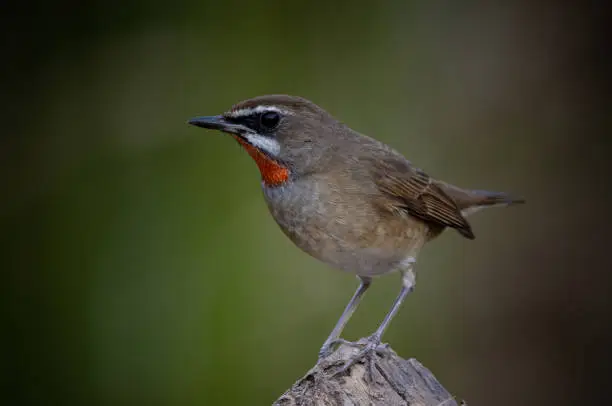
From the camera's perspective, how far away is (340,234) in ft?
16.1

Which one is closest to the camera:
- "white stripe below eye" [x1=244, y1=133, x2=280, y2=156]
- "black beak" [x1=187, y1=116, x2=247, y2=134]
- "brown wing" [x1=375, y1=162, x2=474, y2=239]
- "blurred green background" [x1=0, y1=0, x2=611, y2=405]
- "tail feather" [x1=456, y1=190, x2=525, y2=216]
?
"black beak" [x1=187, y1=116, x2=247, y2=134]

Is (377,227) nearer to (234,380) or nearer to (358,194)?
(358,194)

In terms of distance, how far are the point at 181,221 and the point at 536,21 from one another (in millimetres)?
3974

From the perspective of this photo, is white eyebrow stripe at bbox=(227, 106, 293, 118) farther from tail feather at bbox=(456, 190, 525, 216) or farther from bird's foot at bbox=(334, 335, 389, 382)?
tail feather at bbox=(456, 190, 525, 216)

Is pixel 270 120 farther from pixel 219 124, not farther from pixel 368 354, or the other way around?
pixel 368 354

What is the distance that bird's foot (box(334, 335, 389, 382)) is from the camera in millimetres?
4270

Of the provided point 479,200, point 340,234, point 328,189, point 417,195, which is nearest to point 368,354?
point 340,234

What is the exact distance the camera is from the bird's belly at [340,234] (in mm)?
4914

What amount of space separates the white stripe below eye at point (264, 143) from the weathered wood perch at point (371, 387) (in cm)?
127

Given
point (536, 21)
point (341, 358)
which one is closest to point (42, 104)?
point (341, 358)

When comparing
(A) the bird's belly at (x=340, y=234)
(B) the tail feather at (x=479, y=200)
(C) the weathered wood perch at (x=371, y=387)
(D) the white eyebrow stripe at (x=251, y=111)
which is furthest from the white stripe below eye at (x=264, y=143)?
(B) the tail feather at (x=479, y=200)

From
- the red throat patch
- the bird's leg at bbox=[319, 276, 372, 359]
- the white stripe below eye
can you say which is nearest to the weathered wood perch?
the bird's leg at bbox=[319, 276, 372, 359]

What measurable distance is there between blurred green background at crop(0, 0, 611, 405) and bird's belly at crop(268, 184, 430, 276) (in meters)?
2.09

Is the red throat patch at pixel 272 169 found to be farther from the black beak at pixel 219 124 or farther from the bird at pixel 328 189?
the black beak at pixel 219 124
